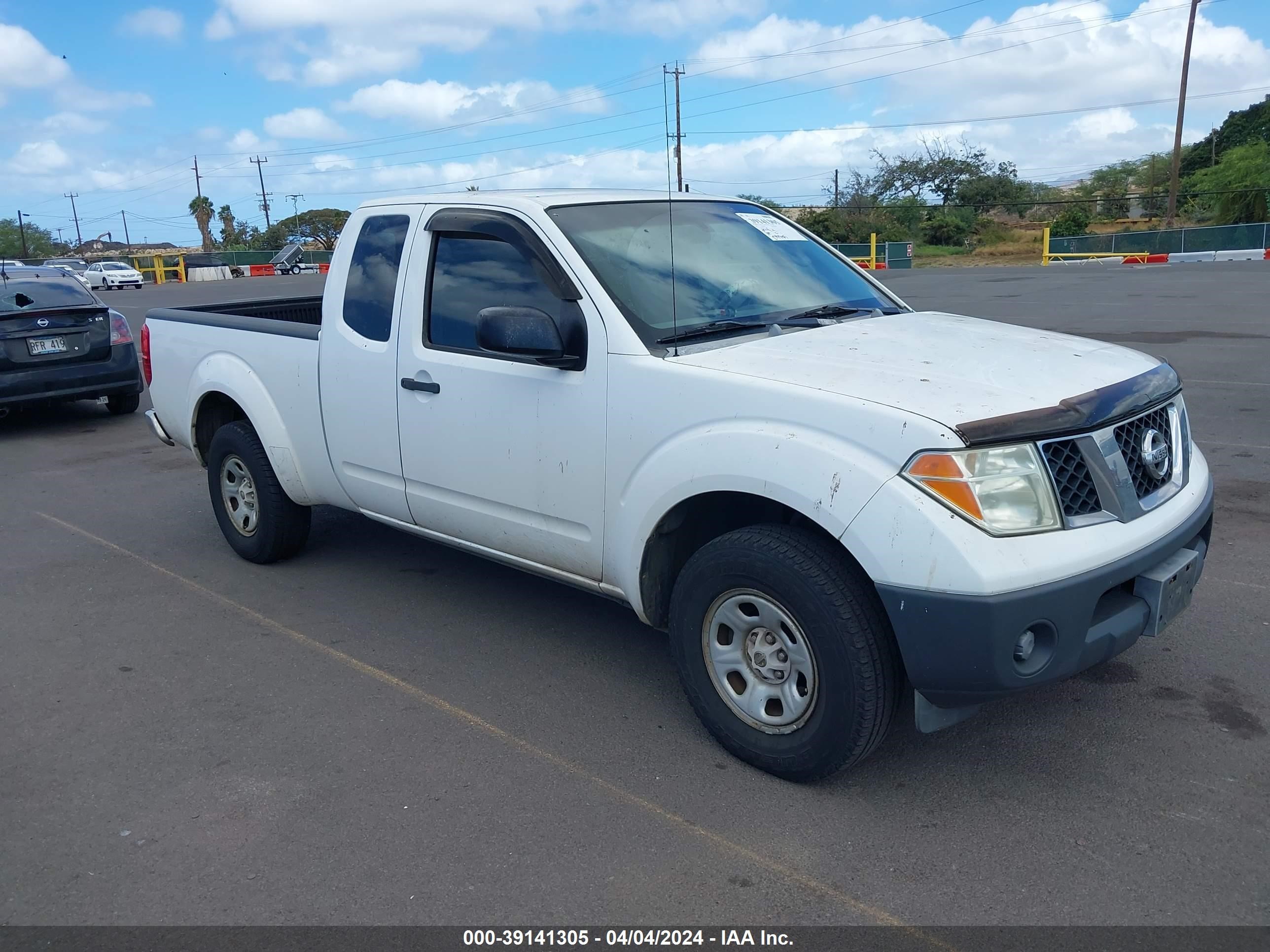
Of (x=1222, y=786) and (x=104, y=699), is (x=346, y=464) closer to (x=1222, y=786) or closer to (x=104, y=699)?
(x=104, y=699)

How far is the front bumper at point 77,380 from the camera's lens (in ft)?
32.4

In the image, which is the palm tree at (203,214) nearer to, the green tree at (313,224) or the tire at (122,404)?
the green tree at (313,224)

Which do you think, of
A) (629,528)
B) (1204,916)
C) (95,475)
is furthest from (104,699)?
(95,475)

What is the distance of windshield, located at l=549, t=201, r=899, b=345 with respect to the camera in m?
3.99

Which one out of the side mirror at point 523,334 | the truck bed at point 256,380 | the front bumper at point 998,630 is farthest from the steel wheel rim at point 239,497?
the front bumper at point 998,630

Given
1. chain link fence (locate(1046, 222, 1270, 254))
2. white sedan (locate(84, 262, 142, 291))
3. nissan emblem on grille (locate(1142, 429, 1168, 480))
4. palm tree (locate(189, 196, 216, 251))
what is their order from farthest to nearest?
palm tree (locate(189, 196, 216, 251)) → white sedan (locate(84, 262, 142, 291)) → chain link fence (locate(1046, 222, 1270, 254)) → nissan emblem on grille (locate(1142, 429, 1168, 480))

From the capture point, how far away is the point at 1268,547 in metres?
5.54

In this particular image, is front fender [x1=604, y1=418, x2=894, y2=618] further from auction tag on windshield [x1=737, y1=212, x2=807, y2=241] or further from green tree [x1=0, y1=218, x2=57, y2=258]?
green tree [x1=0, y1=218, x2=57, y2=258]

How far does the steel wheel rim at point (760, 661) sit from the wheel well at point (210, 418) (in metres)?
3.54

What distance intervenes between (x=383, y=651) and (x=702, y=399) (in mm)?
2060

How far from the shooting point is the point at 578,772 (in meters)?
3.63

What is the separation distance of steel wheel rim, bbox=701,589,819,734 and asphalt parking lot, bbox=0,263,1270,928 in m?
0.24

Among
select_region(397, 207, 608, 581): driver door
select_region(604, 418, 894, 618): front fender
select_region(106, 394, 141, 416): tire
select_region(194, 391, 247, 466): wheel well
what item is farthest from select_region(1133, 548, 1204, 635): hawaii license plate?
select_region(106, 394, 141, 416): tire

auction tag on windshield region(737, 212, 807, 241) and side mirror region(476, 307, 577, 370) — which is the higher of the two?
auction tag on windshield region(737, 212, 807, 241)
